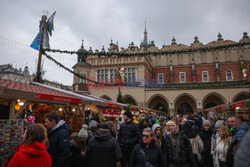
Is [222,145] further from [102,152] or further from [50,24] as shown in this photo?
[50,24]

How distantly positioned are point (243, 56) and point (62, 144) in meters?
30.2

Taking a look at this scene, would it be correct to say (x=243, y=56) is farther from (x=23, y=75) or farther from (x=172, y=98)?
(x=23, y=75)

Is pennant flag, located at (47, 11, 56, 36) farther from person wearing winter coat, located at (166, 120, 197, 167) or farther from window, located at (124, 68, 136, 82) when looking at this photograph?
window, located at (124, 68, 136, 82)

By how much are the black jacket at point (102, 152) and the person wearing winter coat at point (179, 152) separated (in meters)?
1.00

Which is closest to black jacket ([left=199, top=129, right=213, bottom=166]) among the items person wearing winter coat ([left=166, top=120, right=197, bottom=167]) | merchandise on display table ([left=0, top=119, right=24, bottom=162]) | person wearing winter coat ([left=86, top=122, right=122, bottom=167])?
person wearing winter coat ([left=166, top=120, right=197, bottom=167])

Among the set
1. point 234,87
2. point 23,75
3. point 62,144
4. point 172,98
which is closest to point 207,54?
point 234,87

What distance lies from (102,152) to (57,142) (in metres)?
0.73

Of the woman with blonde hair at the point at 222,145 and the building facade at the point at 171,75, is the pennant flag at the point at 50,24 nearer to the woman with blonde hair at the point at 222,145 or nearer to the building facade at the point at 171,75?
the woman with blonde hair at the point at 222,145

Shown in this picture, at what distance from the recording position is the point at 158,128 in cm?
370

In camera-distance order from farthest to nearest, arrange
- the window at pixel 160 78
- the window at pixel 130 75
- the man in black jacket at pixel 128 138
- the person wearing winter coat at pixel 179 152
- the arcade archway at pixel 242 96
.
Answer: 1. the window at pixel 160 78
2. the window at pixel 130 75
3. the arcade archway at pixel 242 96
4. the man in black jacket at pixel 128 138
5. the person wearing winter coat at pixel 179 152

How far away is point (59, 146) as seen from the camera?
2598 mm

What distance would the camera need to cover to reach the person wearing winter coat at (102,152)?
8.96 ft

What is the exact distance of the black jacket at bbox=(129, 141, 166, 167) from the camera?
2434mm

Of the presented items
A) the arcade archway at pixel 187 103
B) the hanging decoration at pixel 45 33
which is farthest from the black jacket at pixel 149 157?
the arcade archway at pixel 187 103
